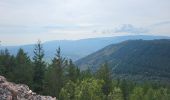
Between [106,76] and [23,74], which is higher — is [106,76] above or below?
below

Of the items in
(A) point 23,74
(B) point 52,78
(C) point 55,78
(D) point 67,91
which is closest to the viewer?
(A) point 23,74

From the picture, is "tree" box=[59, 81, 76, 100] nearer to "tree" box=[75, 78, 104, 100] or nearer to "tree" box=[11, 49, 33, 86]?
"tree" box=[75, 78, 104, 100]

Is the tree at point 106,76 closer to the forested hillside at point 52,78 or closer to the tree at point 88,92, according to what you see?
the forested hillside at point 52,78

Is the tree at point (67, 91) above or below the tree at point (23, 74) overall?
below

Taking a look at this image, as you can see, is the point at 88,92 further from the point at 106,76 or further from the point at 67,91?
the point at 106,76

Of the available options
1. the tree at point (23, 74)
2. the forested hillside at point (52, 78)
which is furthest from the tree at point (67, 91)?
the tree at point (23, 74)

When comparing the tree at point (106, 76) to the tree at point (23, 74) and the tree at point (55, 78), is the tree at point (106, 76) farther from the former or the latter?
the tree at point (23, 74)

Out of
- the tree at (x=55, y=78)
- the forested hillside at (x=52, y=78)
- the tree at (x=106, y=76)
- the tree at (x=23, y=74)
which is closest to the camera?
the tree at (x=23, y=74)

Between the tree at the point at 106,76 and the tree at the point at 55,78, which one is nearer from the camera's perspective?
the tree at the point at 55,78

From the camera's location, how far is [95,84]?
8262 cm

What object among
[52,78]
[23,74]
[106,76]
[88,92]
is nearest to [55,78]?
[52,78]

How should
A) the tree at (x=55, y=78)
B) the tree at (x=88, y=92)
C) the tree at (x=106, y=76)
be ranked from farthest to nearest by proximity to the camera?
1. the tree at (x=106, y=76)
2. the tree at (x=55, y=78)
3. the tree at (x=88, y=92)

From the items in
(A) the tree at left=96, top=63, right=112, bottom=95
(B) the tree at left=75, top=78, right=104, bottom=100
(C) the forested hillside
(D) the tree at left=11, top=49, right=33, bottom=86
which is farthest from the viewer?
(A) the tree at left=96, top=63, right=112, bottom=95

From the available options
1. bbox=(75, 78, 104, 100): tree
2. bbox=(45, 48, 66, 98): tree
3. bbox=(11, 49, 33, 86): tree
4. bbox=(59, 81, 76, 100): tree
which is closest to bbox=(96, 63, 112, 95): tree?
bbox=(75, 78, 104, 100): tree
